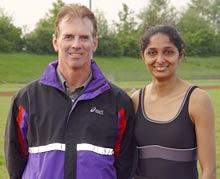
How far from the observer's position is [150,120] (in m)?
3.55

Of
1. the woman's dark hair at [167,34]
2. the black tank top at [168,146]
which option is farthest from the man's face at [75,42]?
the black tank top at [168,146]

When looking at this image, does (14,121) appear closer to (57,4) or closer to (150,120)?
(150,120)

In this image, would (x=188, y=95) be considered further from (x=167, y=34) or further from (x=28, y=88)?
(x=28, y=88)

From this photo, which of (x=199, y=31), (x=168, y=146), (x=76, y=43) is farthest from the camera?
(x=199, y=31)

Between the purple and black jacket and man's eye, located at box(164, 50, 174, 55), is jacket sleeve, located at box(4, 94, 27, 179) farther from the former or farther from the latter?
man's eye, located at box(164, 50, 174, 55)

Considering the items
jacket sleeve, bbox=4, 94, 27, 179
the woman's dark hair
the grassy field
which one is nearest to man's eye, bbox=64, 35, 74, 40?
jacket sleeve, bbox=4, 94, 27, 179

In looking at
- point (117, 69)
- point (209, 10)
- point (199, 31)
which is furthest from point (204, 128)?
point (209, 10)

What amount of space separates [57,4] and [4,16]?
799 centimetres

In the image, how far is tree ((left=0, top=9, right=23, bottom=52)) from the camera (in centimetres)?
6350

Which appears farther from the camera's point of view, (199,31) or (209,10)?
(209,10)

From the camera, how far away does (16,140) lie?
3385 millimetres

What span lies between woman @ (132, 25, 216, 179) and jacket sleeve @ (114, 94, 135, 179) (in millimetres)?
56

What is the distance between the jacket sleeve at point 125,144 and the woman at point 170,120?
0.18 feet

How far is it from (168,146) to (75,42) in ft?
3.10
